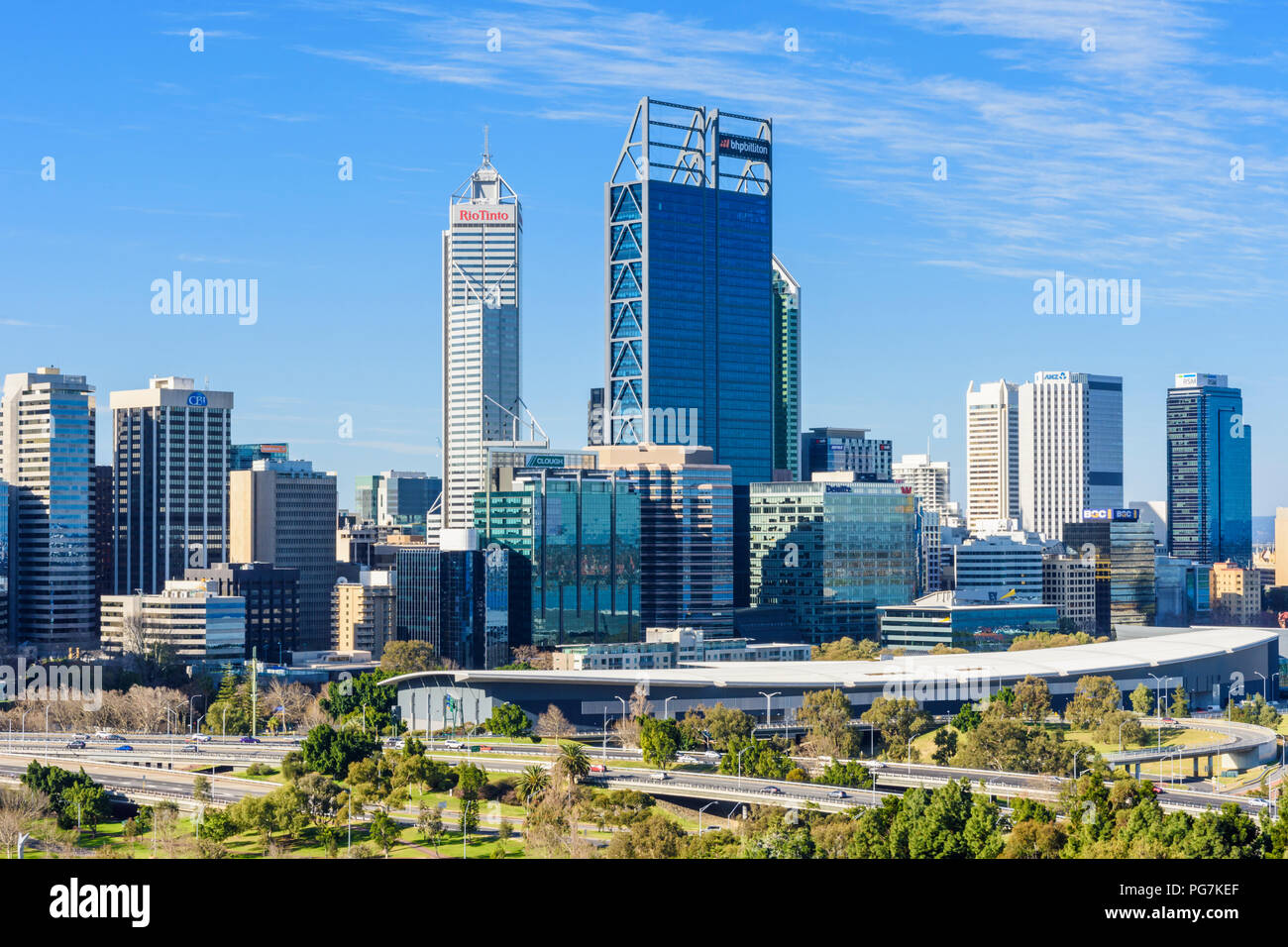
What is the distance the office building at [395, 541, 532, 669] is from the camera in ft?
447

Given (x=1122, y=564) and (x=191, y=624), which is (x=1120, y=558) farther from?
(x=191, y=624)

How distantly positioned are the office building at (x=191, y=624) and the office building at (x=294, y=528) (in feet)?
96.0

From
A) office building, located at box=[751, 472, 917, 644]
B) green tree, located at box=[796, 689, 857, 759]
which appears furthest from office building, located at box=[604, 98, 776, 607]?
green tree, located at box=[796, 689, 857, 759]

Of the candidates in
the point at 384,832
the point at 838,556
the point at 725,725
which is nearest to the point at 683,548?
the point at 838,556

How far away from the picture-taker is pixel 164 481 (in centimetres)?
16162

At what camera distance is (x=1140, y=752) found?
95.1 m

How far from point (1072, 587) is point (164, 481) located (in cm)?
10259

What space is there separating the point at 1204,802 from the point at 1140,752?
2831 centimetres

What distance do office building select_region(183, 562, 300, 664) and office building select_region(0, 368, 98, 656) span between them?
→ 1027 centimetres

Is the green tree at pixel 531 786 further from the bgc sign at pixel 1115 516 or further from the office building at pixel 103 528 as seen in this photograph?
the bgc sign at pixel 1115 516

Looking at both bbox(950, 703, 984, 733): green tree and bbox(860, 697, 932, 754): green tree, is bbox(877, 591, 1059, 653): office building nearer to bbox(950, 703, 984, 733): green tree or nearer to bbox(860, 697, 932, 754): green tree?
bbox(950, 703, 984, 733): green tree
